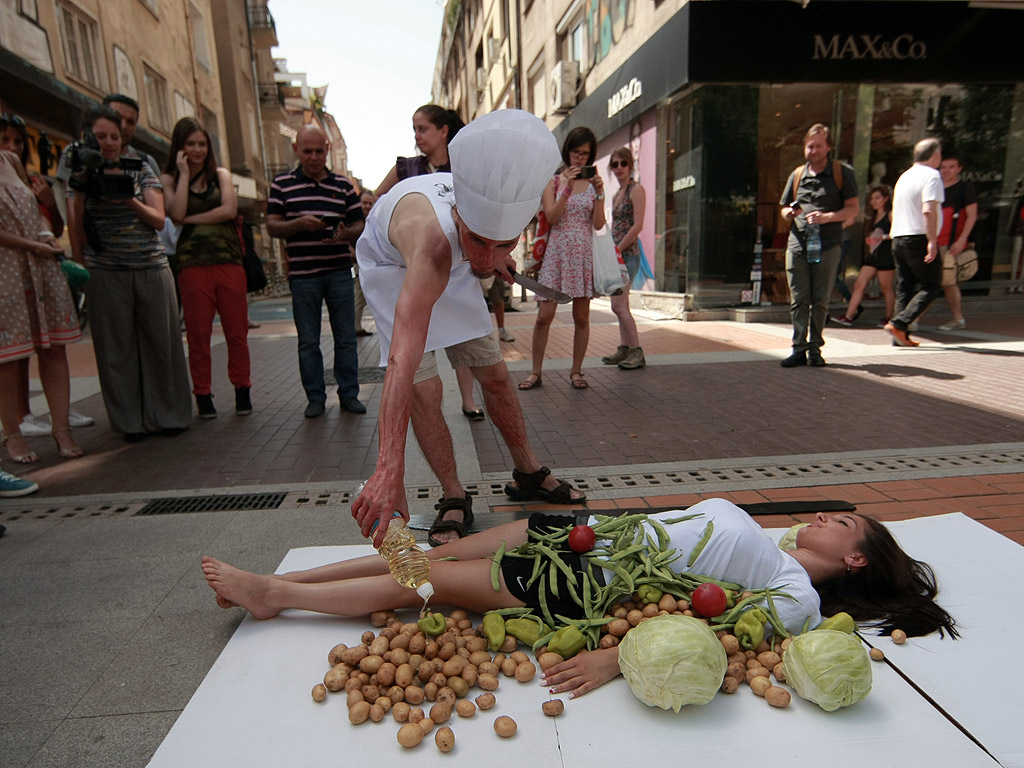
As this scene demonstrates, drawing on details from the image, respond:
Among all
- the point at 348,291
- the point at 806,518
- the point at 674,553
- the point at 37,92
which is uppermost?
the point at 37,92

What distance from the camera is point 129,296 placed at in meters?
4.34

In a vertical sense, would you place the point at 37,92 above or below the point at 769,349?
above

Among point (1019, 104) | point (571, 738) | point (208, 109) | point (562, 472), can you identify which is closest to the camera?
point (571, 738)

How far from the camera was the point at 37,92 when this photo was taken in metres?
10.9

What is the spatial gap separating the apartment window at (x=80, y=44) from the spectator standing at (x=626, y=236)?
11.7m

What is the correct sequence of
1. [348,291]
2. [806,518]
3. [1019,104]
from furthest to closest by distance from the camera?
[1019,104] < [348,291] < [806,518]

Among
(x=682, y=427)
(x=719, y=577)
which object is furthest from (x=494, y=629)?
(x=682, y=427)

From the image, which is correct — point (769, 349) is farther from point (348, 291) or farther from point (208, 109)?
point (208, 109)

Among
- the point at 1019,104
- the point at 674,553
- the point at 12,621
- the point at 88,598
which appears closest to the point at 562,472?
the point at 674,553

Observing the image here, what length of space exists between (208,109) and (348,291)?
19614 mm

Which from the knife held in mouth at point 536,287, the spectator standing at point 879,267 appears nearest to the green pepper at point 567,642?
the knife held in mouth at point 536,287

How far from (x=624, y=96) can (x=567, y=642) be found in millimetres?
11518

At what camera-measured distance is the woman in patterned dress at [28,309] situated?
371 centimetres

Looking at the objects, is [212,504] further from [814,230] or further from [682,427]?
[814,230]
